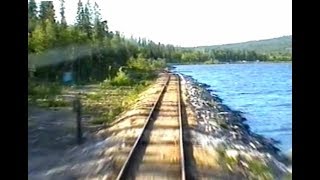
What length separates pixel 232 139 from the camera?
1.51 m

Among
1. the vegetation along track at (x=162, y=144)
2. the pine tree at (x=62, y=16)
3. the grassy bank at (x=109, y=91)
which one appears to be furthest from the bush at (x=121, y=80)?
the pine tree at (x=62, y=16)

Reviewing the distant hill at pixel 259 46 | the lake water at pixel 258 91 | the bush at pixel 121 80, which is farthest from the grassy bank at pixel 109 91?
the distant hill at pixel 259 46

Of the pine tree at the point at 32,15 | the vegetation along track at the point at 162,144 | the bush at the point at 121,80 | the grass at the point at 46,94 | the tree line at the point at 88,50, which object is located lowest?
the vegetation along track at the point at 162,144

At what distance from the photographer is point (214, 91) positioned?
1581 mm

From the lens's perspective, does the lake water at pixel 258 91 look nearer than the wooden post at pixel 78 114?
Yes

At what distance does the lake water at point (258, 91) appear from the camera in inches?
55.1

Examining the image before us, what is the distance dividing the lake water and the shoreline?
2cm

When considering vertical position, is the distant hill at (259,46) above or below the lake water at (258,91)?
above

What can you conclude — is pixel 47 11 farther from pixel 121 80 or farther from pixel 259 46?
pixel 259 46

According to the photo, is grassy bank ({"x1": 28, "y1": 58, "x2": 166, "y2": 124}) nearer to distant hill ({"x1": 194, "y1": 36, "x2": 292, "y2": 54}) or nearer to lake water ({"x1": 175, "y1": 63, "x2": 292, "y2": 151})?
lake water ({"x1": 175, "y1": 63, "x2": 292, "y2": 151})

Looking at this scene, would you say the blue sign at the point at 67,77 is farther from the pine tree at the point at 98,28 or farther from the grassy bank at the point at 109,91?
the pine tree at the point at 98,28

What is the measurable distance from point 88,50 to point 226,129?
616 millimetres
